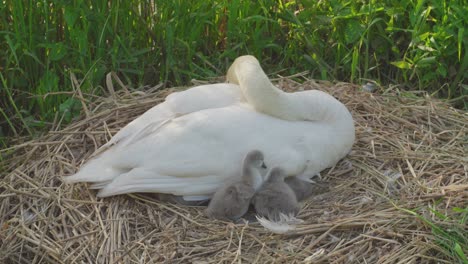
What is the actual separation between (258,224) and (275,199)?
0.50 ft

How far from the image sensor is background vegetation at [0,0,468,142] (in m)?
6.20

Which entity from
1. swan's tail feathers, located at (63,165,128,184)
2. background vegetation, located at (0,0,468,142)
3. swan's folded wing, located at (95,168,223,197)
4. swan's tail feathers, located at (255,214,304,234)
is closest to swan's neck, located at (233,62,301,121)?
swan's folded wing, located at (95,168,223,197)

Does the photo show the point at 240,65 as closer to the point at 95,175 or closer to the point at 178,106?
the point at 178,106

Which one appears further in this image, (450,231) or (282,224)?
(282,224)

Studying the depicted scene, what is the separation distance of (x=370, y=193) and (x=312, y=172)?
0.36 meters

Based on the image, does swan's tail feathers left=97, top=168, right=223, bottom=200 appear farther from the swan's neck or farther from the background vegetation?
the background vegetation

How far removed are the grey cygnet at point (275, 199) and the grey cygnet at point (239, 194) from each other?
5 cm

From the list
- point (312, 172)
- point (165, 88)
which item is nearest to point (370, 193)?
point (312, 172)

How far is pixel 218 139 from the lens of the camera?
507 cm

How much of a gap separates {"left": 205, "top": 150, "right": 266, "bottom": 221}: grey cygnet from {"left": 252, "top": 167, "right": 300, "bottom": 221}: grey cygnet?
53 millimetres

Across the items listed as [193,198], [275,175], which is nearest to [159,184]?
[193,198]

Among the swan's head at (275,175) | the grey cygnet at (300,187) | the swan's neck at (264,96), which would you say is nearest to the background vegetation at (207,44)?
the swan's neck at (264,96)

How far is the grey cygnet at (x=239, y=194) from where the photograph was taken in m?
4.86

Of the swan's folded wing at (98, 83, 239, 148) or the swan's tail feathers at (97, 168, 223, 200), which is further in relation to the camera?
the swan's folded wing at (98, 83, 239, 148)
